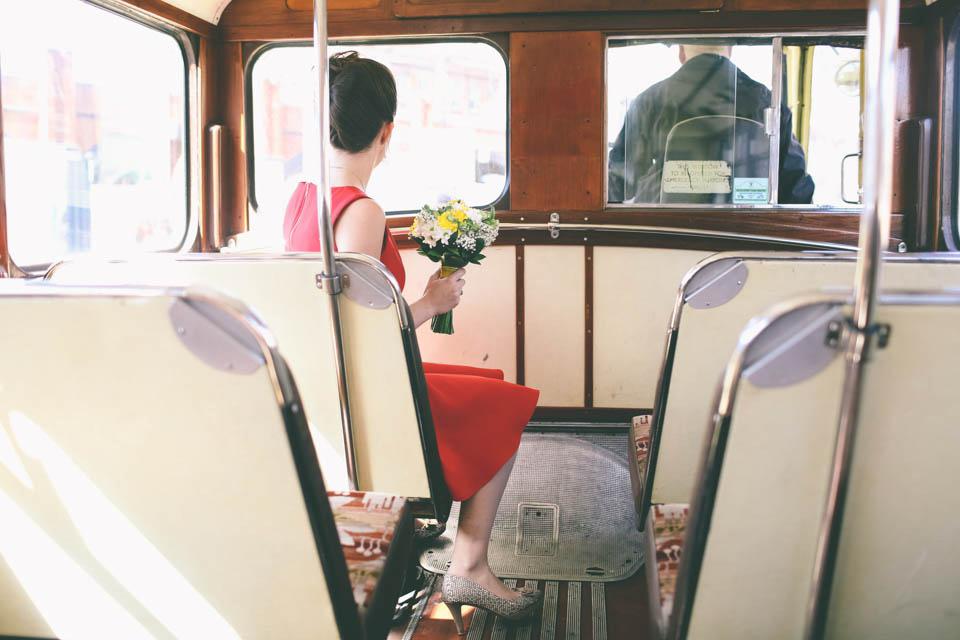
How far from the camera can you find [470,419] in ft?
6.31

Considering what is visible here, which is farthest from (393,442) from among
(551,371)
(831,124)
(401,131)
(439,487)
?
(831,124)

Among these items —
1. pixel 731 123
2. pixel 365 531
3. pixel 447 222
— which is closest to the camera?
pixel 365 531

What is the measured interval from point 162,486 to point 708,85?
126 inches

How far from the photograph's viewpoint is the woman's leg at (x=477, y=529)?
1984 millimetres

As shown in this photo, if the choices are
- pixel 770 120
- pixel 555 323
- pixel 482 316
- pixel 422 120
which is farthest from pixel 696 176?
pixel 422 120

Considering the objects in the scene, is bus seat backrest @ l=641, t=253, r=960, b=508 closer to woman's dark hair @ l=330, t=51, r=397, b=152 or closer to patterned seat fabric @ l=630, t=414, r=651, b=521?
patterned seat fabric @ l=630, t=414, r=651, b=521

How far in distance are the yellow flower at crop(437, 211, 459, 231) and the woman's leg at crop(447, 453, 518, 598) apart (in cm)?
67

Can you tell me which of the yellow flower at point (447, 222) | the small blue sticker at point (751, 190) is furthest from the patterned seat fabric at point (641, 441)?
the small blue sticker at point (751, 190)

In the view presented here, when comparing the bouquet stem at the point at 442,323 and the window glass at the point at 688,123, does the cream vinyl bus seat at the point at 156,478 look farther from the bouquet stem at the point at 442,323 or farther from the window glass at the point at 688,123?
the window glass at the point at 688,123

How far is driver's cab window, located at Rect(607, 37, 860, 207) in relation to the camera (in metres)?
3.52

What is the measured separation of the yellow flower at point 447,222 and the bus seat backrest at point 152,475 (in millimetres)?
1191

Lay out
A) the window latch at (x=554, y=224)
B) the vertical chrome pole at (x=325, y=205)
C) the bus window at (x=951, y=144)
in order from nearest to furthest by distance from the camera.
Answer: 1. the vertical chrome pole at (x=325, y=205)
2. the bus window at (x=951, y=144)
3. the window latch at (x=554, y=224)

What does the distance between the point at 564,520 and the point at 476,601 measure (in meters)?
0.79

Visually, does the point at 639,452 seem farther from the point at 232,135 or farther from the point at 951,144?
the point at 232,135
